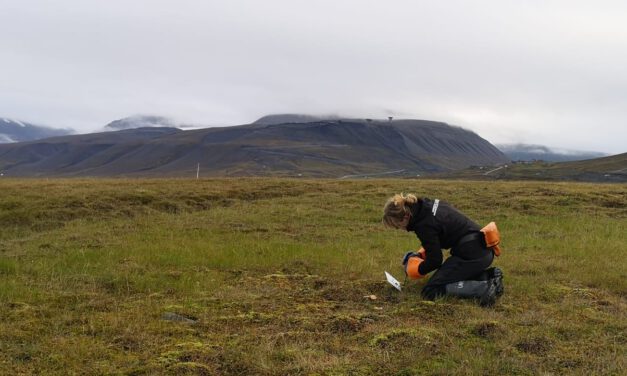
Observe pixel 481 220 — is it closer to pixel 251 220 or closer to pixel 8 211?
pixel 251 220

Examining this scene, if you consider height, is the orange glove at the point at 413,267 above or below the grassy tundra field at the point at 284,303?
above

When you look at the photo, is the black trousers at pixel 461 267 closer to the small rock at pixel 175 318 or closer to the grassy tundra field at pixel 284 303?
the grassy tundra field at pixel 284 303

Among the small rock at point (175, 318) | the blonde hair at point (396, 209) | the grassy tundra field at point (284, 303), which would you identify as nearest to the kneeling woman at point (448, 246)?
the blonde hair at point (396, 209)

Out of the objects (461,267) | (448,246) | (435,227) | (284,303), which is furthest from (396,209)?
(284,303)

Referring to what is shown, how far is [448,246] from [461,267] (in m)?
0.42

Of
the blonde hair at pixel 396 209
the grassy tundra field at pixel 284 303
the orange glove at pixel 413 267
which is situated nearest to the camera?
the grassy tundra field at pixel 284 303

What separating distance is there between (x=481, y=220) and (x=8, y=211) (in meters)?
18.1

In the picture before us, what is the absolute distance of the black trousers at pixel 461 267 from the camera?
28.2 ft

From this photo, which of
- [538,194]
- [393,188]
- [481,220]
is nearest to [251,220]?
[481,220]

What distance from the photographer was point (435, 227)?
8.54m

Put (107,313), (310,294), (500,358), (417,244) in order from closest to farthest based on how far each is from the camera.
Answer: (500,358) → (107,313) → (310,294) → (417,244)

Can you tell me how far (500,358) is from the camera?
5922 mm

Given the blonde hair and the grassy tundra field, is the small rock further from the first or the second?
the blonde hair

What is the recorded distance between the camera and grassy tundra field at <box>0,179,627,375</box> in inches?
231
